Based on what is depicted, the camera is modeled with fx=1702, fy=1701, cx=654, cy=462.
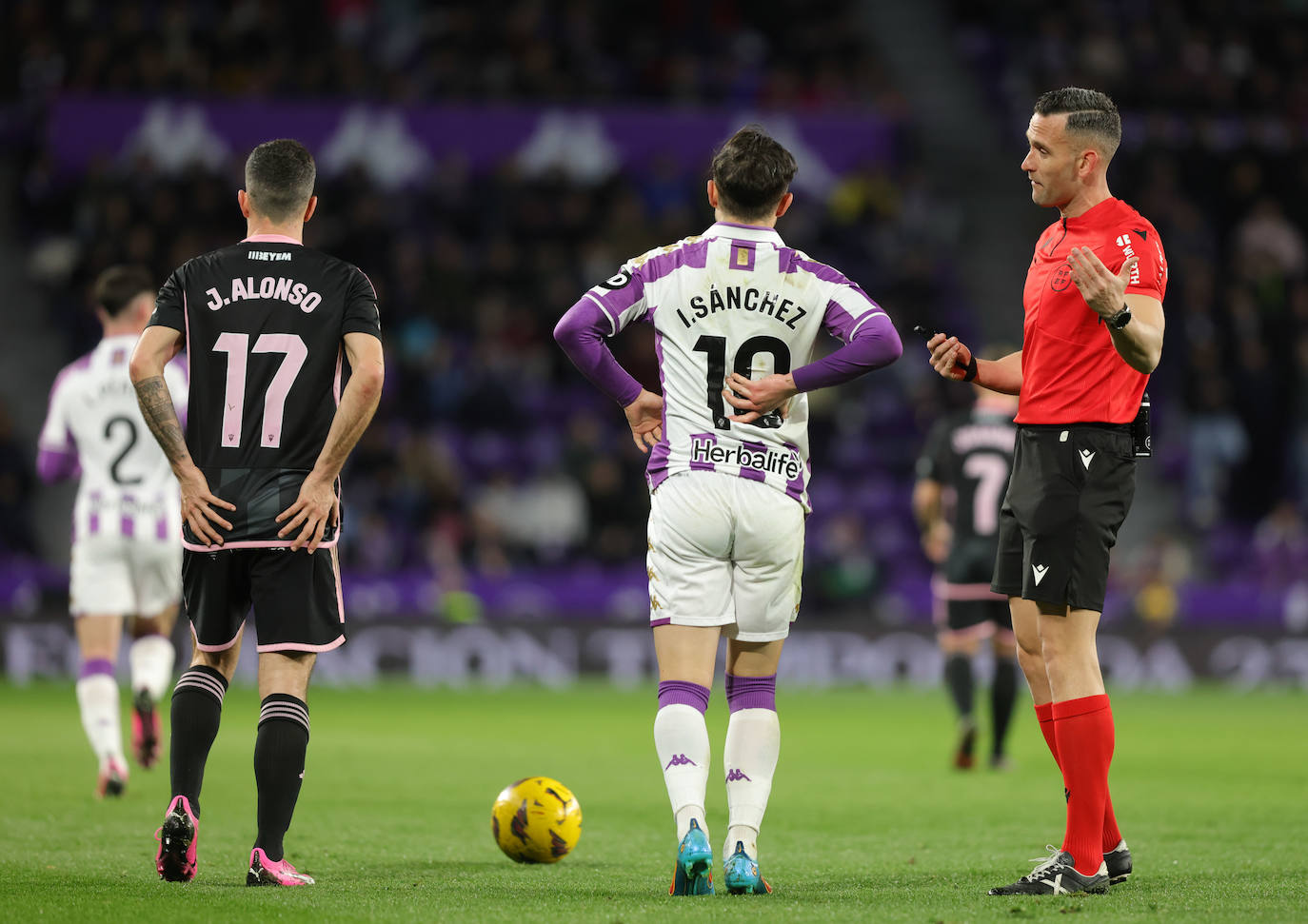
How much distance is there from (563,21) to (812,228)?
15.5 ft

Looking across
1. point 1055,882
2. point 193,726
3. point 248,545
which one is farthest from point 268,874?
point 1055,882

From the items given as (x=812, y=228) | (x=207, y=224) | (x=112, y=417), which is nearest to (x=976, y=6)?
(x=812, y=228)

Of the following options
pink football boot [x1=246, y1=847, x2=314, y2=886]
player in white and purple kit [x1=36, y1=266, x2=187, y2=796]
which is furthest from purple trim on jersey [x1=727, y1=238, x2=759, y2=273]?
player in white and purple kit [x1=36, y1=266, x2=187, y2=796]

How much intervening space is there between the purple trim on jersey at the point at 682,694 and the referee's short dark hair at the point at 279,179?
7.02 feet

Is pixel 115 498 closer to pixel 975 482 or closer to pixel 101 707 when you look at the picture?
pixel 101 707

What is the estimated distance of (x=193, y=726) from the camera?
591 centimetres

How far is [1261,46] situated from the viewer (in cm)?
2483

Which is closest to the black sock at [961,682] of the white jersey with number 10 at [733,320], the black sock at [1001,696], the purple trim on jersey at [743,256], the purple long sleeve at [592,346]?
the black sock at [1001,696]

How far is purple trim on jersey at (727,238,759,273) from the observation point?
5.90 m

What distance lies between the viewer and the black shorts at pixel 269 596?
231 inches

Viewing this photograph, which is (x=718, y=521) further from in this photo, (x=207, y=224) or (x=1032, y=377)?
(x=207, y=224)

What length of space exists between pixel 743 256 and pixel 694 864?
2.06m

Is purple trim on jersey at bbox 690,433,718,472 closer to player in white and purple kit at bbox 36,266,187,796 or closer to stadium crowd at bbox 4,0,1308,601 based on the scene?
player in white and purple kit at bbox 36,266,187,796

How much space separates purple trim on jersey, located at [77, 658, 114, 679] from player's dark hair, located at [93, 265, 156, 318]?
6.07 ft
